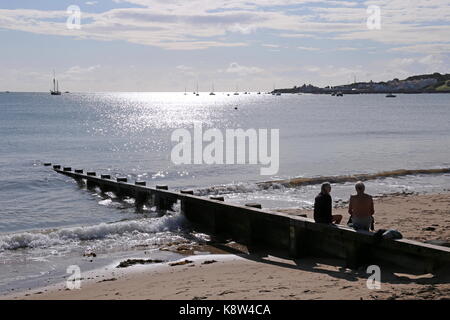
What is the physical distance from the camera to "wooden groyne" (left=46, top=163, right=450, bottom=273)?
1049 centimetres

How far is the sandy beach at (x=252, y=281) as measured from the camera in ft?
30.4

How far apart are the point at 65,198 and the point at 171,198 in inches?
311

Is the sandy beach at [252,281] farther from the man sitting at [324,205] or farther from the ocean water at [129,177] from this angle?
the ocean water at [129,177]

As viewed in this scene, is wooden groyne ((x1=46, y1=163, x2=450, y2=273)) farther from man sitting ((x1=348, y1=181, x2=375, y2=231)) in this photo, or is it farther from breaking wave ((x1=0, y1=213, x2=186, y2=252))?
breaking wave ((x1=0, y1=213, x2=186, y2=252))

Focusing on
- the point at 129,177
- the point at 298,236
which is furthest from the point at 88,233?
the point at 129,177

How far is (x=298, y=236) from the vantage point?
13195mm

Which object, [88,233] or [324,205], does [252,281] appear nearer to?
[324,205]

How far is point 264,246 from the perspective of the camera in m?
14.7

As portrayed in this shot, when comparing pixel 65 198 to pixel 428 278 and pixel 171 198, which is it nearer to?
pixel 171 198

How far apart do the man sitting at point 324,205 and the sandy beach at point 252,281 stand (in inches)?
36.3

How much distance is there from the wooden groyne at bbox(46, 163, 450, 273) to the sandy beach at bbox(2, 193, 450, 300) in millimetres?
255

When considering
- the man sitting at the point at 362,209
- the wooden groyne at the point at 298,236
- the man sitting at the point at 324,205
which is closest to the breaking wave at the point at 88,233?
the wooden groyne at the point at 298,236
